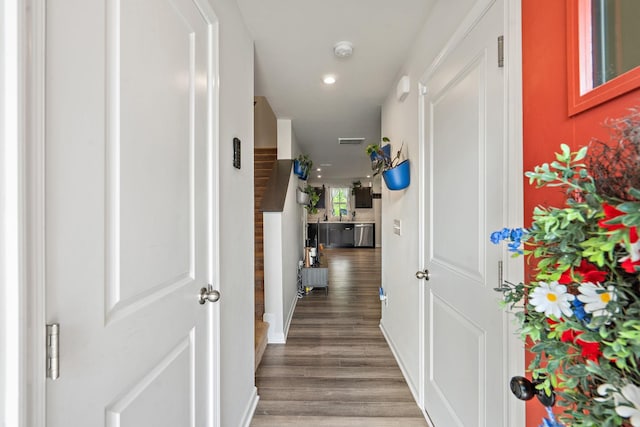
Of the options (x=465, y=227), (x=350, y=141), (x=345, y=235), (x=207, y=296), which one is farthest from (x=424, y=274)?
(x=345, y=235)

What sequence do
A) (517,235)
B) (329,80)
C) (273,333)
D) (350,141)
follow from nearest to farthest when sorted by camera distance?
(517,235)
(329,80)
(273,333)
(350,141)

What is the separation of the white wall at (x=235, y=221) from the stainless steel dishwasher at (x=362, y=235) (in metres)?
8.71

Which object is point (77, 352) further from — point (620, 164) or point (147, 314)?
point (620, 164)

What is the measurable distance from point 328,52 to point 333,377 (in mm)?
2361

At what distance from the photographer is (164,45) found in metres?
0.89

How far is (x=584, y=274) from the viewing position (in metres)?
0.48

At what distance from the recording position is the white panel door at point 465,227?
1089mm

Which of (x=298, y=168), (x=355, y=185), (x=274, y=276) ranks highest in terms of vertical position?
(x=355, y=185)

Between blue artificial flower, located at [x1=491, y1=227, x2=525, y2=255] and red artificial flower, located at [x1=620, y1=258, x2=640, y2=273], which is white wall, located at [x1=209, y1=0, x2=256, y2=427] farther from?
red artificial flower, located at [x1=620, y1=258, x2=640, y2=273]

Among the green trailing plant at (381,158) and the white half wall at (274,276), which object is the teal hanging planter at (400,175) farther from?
the white half wall at (274,276)

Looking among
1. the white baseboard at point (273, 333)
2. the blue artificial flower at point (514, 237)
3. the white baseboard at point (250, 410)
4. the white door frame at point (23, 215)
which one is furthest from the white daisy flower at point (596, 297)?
the white baseboard at point (273, 333)

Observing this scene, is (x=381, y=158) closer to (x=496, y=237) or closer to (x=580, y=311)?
(x=496, y=237)

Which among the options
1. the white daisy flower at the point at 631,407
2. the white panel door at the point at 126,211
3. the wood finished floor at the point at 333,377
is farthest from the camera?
the wood finished floor at the point at 333,377

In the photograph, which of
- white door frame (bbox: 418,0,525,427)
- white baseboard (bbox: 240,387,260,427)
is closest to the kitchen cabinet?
white baseboard (bbox: 240,387,260,427)
